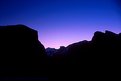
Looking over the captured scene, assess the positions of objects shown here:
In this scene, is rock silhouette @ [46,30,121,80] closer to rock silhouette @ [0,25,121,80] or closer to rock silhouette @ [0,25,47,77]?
rock silhouette @ [0,25,121,80]

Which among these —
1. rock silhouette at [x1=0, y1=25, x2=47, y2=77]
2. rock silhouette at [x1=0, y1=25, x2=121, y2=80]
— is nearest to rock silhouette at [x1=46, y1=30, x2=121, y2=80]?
rock silhouette at [x1=0, y1=25, x2=121, y2=80]

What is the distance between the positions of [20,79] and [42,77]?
1.05 metres

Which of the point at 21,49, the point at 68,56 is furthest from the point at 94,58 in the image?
the point at 21,49

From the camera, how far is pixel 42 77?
6.45 m

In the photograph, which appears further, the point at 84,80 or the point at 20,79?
the point at 84,80

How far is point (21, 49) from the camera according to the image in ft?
26.0

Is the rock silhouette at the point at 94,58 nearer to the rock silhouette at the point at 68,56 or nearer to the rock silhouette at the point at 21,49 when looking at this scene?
the rock silhouette at the point at 68,56

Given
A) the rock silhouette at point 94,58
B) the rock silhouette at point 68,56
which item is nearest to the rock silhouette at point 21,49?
the rock silhouette at point 68,56

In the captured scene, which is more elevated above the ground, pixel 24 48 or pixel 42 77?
pixel 24 48

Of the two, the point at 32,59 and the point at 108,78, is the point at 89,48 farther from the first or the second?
the point at 32,59

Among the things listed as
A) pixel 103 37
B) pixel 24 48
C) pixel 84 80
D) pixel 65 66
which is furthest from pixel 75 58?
pixel 24 48

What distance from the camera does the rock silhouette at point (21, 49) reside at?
711 cm

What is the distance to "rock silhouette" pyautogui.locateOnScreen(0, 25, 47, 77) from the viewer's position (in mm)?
7113

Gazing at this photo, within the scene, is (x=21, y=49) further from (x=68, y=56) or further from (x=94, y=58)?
(x=94, y=58)
